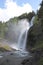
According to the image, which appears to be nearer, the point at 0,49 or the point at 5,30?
the point at 0,49

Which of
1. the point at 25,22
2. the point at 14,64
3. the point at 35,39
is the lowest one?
the point at 14,64

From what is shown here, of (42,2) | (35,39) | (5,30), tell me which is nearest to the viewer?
(35,39)

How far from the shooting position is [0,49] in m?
53.9

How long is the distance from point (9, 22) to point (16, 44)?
18188 mm

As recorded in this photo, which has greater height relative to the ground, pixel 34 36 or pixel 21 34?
pixel 21 34

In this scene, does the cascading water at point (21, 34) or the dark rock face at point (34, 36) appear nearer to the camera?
→ the dark rock face at point (34, 36)

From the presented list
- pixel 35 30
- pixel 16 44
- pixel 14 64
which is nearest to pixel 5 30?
pixel 16 44

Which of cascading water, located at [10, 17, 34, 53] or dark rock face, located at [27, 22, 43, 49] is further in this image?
cascading water, located at [10, 17, 34, 53]

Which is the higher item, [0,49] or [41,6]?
[41,6]

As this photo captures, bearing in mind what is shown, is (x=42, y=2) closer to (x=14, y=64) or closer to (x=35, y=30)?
(x=35, y=30)

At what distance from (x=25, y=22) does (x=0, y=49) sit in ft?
101

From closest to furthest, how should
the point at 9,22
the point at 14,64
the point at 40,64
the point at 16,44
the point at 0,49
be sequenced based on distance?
the point at 40,64, the point at 14,64, the point at 0,49, the point at 16,44, the point at 9,22

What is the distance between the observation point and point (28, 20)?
82.8 meters

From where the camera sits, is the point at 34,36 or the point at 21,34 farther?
the point at 21,34
